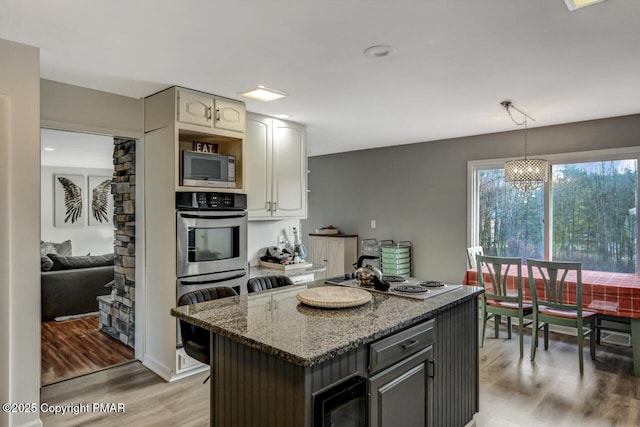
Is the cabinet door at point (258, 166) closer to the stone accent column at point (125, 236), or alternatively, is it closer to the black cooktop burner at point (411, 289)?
A: the stone accent column at point (125, 236)

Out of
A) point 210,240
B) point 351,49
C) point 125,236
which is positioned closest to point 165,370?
point 210,240

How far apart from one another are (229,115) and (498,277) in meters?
2.87

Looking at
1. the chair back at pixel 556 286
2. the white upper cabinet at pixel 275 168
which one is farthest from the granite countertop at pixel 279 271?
the chair back at pixel 556 286

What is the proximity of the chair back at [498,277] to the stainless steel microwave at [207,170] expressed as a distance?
2.46 m

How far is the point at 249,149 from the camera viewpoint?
388 cm

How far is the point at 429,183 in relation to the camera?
5504mm

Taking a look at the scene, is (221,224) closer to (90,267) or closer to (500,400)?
(500,400)

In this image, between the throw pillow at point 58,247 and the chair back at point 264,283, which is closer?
the chair back at point 264,283

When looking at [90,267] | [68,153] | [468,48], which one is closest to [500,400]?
[468,48]

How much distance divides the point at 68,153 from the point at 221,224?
4.50 meters

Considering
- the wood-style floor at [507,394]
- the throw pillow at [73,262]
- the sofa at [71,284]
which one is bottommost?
the wood-style floor at [507,394]

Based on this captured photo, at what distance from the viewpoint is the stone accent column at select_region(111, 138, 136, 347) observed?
3670 millimetres

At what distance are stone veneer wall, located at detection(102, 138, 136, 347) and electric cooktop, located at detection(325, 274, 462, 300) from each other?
2.12 meters

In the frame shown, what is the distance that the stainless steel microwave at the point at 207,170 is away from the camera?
3.18m
